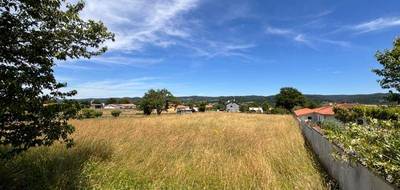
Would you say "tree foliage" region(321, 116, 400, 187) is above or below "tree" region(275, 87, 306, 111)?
below

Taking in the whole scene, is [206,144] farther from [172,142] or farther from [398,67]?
[398,67]

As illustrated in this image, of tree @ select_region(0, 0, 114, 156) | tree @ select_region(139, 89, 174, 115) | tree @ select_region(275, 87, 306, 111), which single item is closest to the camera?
tree @ select_region(0, 0, 114, 156)

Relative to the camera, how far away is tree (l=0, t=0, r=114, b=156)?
20.4 feet

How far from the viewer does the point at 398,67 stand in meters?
17.5

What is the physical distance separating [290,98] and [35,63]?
120 meters

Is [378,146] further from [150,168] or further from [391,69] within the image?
[391,69]

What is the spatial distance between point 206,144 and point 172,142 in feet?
4.24

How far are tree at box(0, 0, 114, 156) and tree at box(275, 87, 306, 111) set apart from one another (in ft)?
387

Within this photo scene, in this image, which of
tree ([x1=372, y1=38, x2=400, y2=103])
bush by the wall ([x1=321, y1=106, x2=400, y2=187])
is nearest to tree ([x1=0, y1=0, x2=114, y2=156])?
bush by the wall ([x1=321, y1=106, x2=400, y2=187])

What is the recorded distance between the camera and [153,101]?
100875 mm

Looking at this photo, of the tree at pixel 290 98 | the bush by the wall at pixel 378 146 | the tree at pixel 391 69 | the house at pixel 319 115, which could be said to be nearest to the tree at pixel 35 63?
the bush by the wall at pixel 378 146

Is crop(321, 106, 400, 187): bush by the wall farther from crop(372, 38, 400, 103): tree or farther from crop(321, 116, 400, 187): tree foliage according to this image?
crop(372, 38, 400, 103): tree

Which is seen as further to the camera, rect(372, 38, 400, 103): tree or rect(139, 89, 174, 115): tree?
rect(139, 89, 174, 115): tree

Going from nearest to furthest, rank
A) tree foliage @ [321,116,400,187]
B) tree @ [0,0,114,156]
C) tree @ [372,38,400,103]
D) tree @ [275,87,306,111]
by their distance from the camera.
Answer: tree foliage @ [321,116,400,187] < tree @ [0,0,114,156] < tree @ [372,38,400,103] < tree @ [275,87,306,111]
